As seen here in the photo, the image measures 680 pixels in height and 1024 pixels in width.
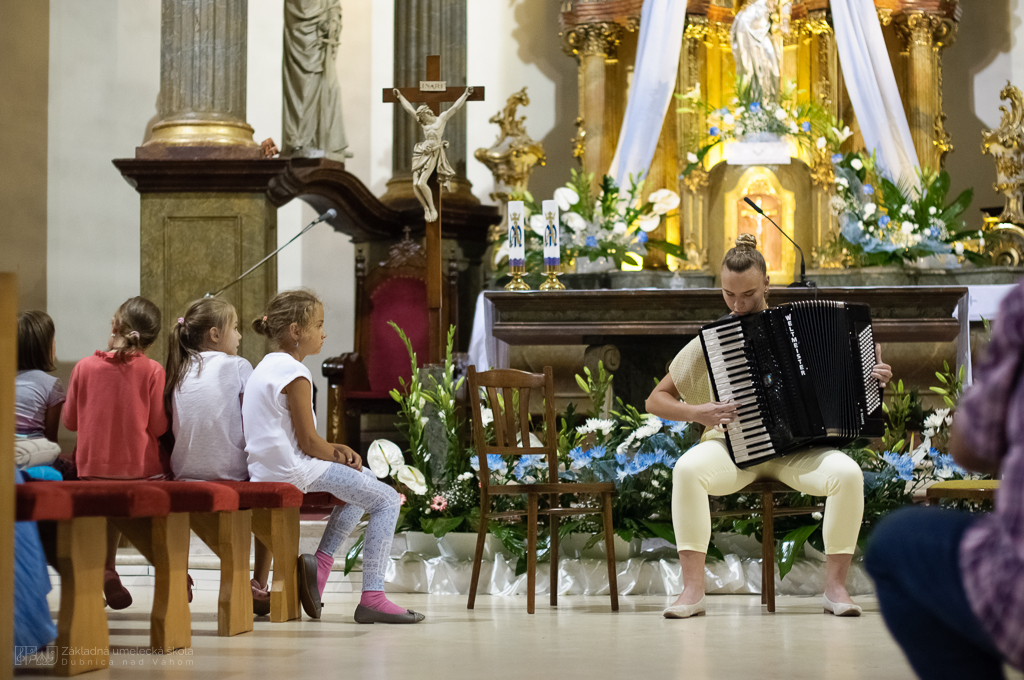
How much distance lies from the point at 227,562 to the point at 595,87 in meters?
5.58

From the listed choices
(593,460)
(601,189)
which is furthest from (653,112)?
(593,460)

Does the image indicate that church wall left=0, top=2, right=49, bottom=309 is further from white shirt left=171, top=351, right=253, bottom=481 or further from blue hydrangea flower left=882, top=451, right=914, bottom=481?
blue hydrangea flower left=882, top=451, right=914, bottom=481

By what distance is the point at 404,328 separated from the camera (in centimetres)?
863

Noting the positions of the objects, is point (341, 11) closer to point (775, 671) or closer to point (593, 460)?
point (593, 460)

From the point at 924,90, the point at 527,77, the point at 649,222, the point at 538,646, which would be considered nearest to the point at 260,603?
the point at 538,646

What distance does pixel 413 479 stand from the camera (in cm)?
513

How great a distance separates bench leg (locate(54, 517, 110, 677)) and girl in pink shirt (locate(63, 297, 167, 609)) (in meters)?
1.19

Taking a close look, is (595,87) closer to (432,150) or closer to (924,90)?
(924,90)

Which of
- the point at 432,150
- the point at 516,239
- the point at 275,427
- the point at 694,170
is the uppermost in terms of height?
the point at 694,170

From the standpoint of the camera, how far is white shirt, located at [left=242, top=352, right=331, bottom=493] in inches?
158

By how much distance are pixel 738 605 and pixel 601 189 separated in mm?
4021

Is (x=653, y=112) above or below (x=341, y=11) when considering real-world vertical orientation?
below

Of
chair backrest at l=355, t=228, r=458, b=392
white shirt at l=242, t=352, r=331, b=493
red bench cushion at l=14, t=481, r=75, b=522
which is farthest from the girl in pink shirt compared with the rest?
chair backrest at l=355, t=228, r=458, b=392

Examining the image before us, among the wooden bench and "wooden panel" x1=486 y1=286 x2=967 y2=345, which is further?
"wooden panel" x1=486 y1=286 x2=967 y2=345
